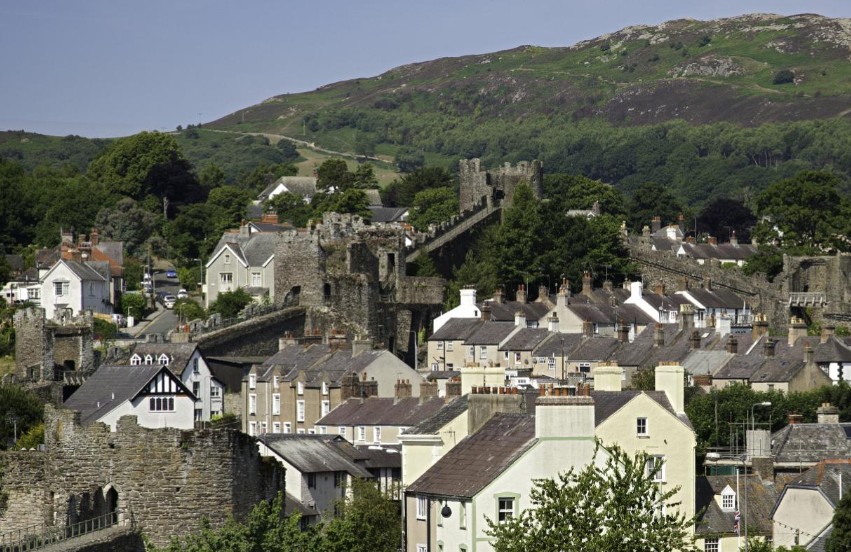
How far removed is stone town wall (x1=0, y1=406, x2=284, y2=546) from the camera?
30.0 metres

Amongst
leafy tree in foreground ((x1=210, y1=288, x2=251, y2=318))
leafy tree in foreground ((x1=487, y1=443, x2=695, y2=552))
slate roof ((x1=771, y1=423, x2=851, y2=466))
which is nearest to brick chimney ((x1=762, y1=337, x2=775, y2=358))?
slate roof ((x1=771, y1=423, x2=851, y2=466))

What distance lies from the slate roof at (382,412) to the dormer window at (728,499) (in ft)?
40.7

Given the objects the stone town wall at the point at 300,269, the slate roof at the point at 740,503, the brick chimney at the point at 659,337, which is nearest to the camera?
the slate roof at the point at 740,503

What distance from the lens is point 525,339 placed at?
78688 millimetres

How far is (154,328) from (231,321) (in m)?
10.8

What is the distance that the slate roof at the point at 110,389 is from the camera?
49.2 metres

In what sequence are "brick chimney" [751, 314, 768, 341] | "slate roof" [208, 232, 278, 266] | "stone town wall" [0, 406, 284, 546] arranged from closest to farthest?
"stone town wall" [0, 406, 284, 546]
"brick chimney" [751, 314, 768, 341]
"slate roof" [208, 232, 278, 266]

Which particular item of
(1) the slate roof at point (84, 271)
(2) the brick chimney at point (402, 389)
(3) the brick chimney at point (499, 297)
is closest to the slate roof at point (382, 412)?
(2) the brick chimney at point (402, 389)

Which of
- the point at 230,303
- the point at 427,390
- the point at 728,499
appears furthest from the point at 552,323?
the point at 728,499

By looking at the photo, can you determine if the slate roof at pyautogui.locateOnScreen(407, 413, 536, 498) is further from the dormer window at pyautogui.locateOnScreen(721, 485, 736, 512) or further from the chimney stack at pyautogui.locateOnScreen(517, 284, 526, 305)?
the chimney stack at pyautogui.locateOnScreen(517, 284, 526, 305)

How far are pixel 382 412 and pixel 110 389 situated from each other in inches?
398

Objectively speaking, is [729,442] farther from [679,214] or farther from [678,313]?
[679,214]

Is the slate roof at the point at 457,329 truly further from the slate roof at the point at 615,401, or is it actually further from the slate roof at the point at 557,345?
the slate roof at the point at 615,401

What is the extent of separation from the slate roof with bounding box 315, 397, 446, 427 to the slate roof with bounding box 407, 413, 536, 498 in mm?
15957
